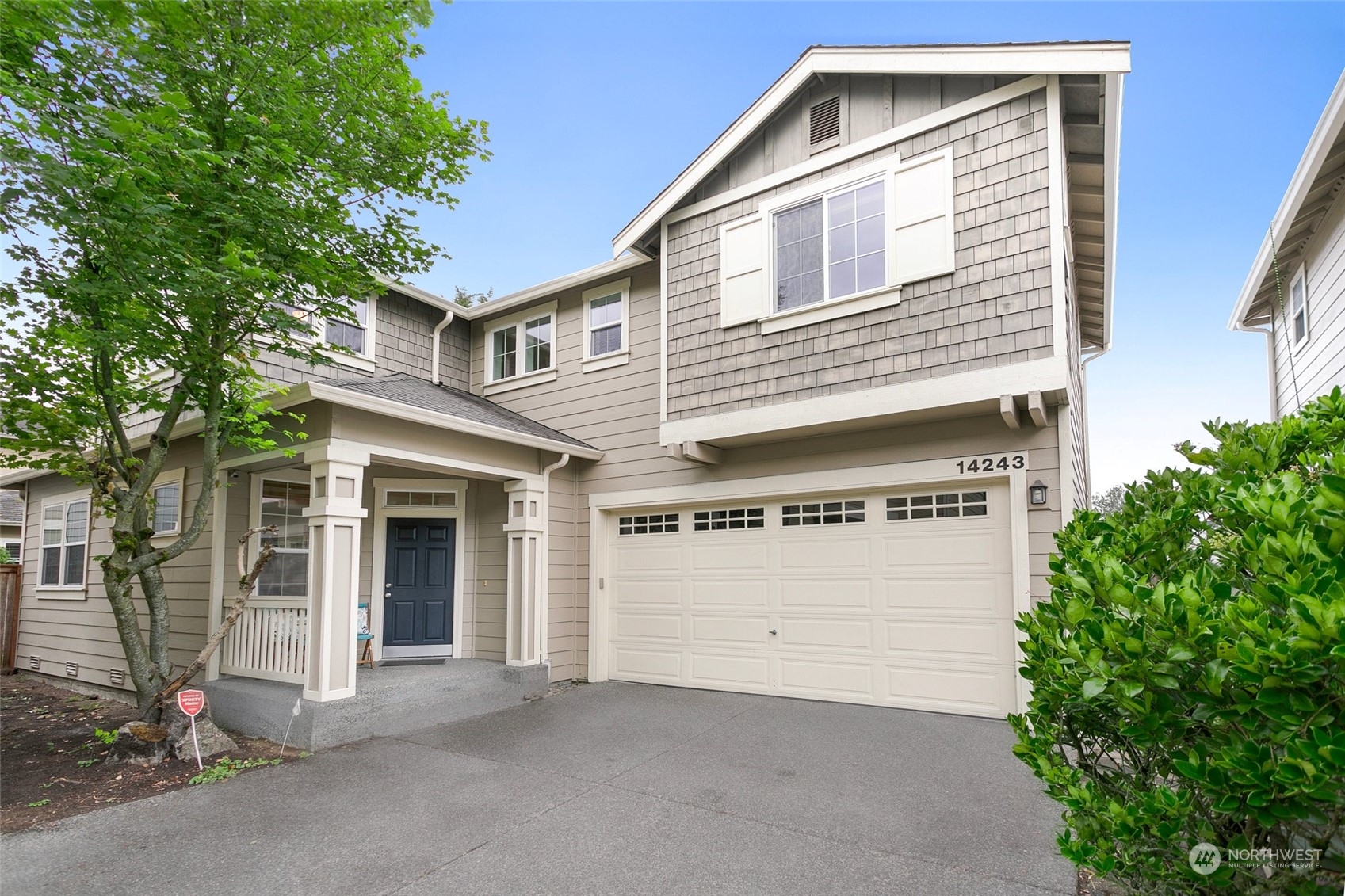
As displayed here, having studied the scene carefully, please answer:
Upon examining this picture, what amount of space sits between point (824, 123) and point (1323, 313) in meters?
5.73

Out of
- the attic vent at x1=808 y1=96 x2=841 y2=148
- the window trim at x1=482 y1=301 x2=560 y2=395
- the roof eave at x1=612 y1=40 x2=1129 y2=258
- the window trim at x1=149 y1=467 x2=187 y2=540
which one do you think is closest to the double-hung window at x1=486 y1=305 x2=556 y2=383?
the window trim at x1=482 y1=301 x2=560 y2=395

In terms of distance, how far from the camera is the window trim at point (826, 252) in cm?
602

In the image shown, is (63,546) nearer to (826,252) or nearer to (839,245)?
(826,252)

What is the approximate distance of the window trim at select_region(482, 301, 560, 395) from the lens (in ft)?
29.8

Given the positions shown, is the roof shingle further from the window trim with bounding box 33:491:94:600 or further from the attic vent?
the window trim with bounding box 33:491:94:600

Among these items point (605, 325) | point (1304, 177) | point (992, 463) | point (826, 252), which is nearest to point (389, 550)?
point (605, 325)

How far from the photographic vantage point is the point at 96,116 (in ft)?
14.0

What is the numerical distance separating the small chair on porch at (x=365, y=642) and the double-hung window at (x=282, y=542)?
774 mm

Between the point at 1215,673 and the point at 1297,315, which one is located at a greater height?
the point at 1297,315

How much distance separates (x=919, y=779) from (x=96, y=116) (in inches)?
272

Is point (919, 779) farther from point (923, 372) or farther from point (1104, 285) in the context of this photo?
point (1104, 285)

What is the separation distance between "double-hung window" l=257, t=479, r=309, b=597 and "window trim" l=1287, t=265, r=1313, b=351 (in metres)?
11.3

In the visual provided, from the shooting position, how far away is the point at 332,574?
574 centimetres

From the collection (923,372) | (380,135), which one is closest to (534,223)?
(380,135)
